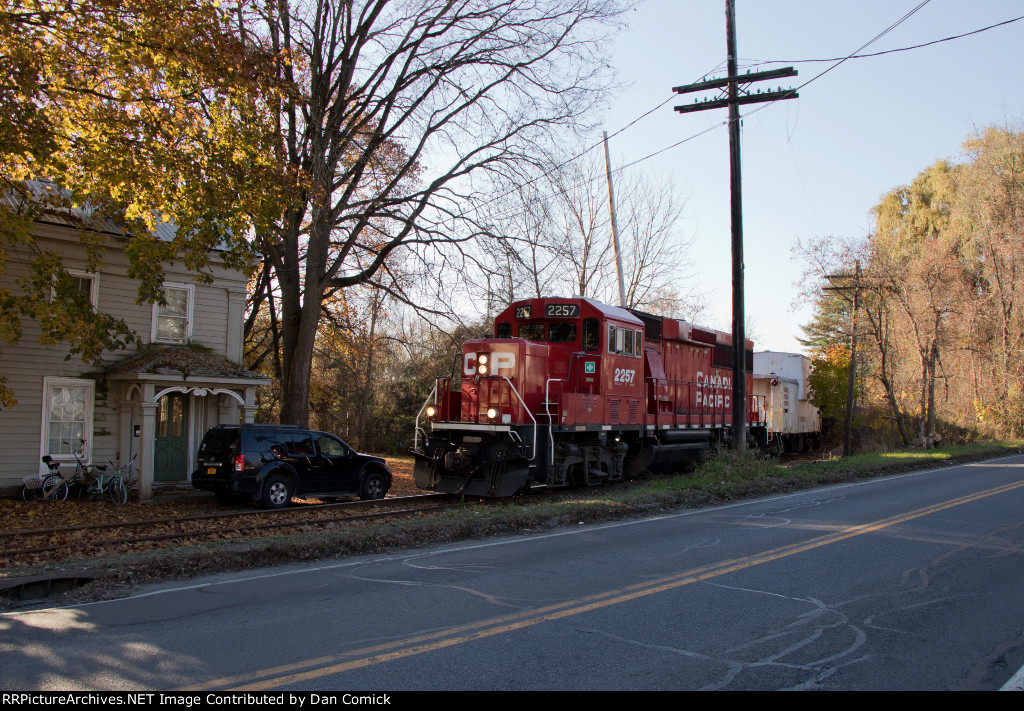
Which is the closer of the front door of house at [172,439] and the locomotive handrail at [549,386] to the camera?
the locomotive handrail at [549,386]

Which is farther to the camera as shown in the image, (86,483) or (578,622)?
(86,483)

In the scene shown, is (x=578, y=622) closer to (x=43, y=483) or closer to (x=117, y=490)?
(x=117, y=490)

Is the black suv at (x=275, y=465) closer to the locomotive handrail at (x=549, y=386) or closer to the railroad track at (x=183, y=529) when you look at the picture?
the railroad track at (x=183, y=529)

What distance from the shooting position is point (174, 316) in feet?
65.4

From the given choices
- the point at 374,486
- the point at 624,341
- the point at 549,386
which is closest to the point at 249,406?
the point at 374,486

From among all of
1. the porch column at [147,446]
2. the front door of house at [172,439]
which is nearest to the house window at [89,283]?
the porch column at [147,446]

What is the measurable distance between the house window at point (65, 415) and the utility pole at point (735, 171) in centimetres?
1650

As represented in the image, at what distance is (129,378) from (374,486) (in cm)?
672

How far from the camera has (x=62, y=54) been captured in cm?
1228

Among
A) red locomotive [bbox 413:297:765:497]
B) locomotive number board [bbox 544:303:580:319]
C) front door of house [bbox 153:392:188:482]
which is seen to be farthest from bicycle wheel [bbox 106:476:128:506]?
locomotive number board [bbox 544:303:580:319]

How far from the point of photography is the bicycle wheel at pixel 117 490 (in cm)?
Answer: 1714

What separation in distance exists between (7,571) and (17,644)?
3.90 m

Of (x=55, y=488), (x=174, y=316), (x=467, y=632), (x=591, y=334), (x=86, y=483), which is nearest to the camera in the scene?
(x=467, y=632)

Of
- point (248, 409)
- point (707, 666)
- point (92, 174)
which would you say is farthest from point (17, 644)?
point (248, 409)
